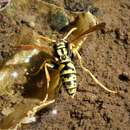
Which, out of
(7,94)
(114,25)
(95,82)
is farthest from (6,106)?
(114,25)

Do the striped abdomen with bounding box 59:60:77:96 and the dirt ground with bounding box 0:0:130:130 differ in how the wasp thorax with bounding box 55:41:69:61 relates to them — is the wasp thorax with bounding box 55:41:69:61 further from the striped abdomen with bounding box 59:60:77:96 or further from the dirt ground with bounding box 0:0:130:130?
the dirt ground with bounding box 0:0:130:130

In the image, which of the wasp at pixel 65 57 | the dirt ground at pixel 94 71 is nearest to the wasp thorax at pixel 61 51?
the wasp at pixel 65 57

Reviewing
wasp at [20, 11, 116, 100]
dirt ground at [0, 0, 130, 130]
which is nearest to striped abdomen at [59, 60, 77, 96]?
wasp at [20, 11, 116, 100]

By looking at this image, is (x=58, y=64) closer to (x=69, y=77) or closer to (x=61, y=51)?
(x=61, y=51)

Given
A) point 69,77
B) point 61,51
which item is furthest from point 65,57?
point 69,77

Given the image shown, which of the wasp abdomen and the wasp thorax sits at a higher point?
the wasp thorax

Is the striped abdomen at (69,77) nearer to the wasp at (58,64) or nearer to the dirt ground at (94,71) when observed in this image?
the wasp at (58,64)
